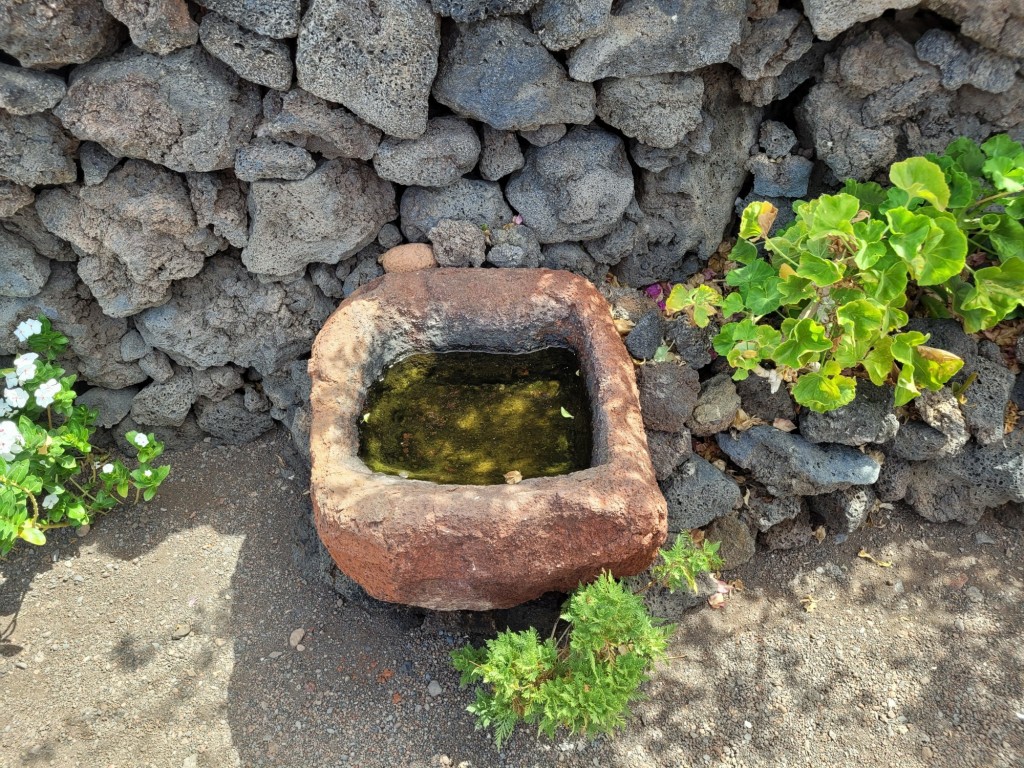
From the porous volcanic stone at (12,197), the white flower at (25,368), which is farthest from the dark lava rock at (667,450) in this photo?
the porous volcanic stone at (12,197)

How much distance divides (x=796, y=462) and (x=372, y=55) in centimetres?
255

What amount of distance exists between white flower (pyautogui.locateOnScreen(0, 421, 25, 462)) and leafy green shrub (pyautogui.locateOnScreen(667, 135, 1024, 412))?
2.86m

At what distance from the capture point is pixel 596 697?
2.48m

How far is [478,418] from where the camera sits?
3277mm

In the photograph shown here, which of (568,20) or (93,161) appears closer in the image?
(568,20)

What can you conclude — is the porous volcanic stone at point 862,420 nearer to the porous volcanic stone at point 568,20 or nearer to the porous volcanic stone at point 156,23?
the porous volcanic stone at point 568,20

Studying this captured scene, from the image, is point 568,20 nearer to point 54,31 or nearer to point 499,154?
point 499,154

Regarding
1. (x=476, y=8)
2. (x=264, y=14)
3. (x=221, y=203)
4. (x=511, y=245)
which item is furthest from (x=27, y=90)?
(x=511, y=245)

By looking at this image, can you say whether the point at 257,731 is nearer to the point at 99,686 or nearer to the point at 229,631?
the point at 229,631

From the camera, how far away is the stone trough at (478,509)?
2.48 metres

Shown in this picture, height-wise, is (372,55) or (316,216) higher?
(372,55)

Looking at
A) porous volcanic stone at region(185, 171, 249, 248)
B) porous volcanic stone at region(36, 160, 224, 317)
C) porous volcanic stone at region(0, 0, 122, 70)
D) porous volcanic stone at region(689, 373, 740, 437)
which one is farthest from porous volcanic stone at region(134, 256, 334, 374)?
porous volcanic stone at region(689, 373, 740, 437)

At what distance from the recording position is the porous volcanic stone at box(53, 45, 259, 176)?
281 centimetres

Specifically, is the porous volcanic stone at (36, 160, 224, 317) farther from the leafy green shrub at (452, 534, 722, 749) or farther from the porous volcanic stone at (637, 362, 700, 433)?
the leafy green shrub at (452, 534, 722, 749)
